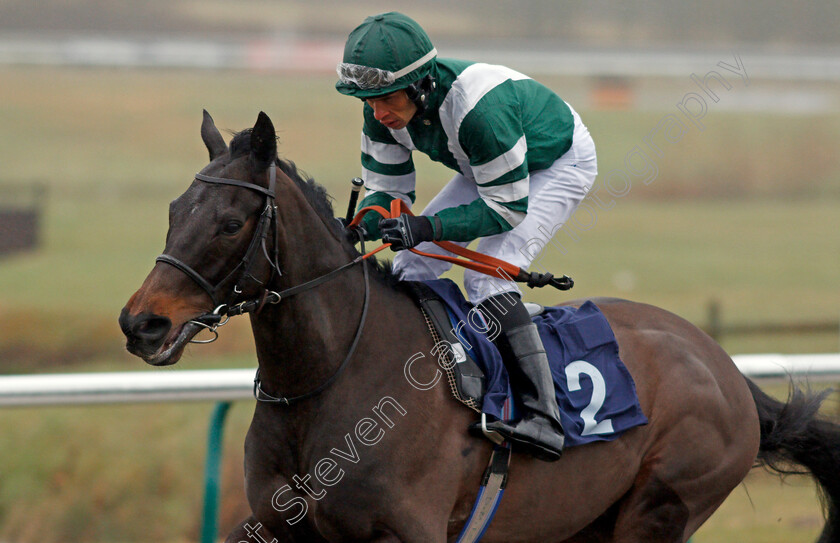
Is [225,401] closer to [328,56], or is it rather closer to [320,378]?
[320,378]

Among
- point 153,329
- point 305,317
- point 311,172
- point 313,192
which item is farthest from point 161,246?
point 153,329

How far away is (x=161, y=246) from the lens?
1410 cm

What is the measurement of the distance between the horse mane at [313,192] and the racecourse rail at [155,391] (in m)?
0.86

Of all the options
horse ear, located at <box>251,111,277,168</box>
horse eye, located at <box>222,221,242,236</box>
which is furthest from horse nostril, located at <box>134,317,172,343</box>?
horse ear, located at <box>251,111,277,168</box>

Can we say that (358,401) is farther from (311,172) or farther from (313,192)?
(311,172)

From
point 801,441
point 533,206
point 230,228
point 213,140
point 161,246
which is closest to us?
point 230,228

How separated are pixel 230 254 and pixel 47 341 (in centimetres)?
835

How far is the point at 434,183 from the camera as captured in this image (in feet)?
53.5

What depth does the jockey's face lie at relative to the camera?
2668mm

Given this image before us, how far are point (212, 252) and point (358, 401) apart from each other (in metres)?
0.62

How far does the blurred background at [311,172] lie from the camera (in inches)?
226

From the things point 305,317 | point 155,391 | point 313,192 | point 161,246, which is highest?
point 313,192

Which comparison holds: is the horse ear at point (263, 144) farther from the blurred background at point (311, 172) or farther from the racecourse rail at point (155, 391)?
the blurred background at point (311, 172)

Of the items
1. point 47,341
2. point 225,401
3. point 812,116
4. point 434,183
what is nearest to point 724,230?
point 434,183
